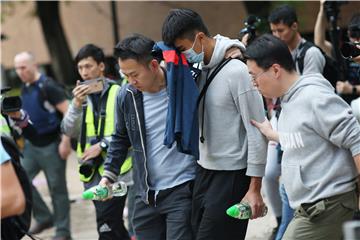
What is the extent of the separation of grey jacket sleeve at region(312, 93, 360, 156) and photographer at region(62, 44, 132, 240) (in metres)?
2.21

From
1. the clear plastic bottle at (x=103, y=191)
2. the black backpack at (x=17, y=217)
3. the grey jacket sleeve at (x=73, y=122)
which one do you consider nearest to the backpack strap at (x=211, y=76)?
the clear plastic bottle at (x=103, y=191)

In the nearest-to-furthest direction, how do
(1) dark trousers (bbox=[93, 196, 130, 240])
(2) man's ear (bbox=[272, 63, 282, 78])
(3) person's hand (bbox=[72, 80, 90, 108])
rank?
(2) man's ear (bbox=[272, 63, 282, 78]) → (1) dark trousers (bbox=[93, 196, 130, 240]) → (3) person's hand (bbox=[72, 80, 90, 108])

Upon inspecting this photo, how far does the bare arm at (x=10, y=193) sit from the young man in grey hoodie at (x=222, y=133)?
1223mm

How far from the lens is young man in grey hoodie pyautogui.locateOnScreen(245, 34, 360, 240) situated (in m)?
3.42

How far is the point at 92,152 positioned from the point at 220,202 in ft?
5.47

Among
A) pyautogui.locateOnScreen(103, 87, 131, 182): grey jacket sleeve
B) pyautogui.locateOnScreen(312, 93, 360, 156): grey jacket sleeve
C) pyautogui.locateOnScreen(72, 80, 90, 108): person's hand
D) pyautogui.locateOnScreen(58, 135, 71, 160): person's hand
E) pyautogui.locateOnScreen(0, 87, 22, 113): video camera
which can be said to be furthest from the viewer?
pyautogui.locateOnScreen(58, 135, 71, 160): person's hand

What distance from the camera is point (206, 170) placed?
412 centimetres

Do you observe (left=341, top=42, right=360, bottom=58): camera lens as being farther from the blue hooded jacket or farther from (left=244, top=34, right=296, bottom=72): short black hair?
the blue hooded jacket

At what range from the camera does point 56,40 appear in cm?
1609

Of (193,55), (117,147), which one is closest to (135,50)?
(193,55)

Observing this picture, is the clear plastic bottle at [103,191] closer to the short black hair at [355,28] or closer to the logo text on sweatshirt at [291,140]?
the logo text on sweatshirt at [291,140]

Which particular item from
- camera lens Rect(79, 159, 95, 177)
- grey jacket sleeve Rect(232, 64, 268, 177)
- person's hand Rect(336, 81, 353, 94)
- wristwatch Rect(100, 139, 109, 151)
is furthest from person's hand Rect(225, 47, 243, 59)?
person's hand Rect(336, 81, 353, 94)

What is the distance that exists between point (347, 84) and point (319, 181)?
2663 millimetres

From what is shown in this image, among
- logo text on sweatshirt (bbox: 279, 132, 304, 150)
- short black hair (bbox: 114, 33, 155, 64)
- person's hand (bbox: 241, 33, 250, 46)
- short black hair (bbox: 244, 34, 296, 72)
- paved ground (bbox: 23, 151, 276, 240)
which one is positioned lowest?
paved ground (bbox: 23, 151, 276, 240)
